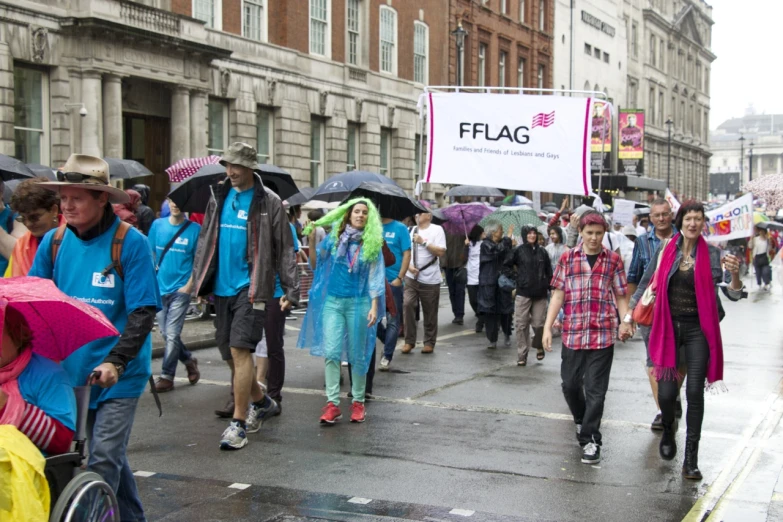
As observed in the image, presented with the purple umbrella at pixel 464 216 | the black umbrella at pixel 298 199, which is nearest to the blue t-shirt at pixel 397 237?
the black umbrella at pixel 298 199

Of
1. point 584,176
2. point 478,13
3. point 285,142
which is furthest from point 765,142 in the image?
point 584,176

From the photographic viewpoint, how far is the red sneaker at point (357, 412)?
8445 mm

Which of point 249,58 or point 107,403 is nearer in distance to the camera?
point 107,403

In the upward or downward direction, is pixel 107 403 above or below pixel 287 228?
below

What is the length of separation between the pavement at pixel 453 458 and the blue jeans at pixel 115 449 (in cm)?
94

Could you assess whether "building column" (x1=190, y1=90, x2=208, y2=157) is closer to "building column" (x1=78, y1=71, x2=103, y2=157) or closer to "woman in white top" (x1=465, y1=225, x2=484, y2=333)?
"building column" (x1=78, y1=71, x2=103, y2=157)

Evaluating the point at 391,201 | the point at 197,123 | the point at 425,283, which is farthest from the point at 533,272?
the point at 197,123

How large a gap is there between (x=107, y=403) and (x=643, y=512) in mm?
3212

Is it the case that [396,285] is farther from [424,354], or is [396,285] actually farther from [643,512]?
[643,512]

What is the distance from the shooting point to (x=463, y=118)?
13711mm

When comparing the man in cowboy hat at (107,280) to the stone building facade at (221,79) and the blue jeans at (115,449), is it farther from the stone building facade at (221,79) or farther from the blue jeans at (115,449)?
the stone building facade at (221,79)

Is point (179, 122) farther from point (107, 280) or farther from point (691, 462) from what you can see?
point (107, 280)

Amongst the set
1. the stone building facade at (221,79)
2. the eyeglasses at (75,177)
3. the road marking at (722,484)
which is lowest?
the road marking at (722,484)

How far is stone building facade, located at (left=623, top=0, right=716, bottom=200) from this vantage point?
240ft
